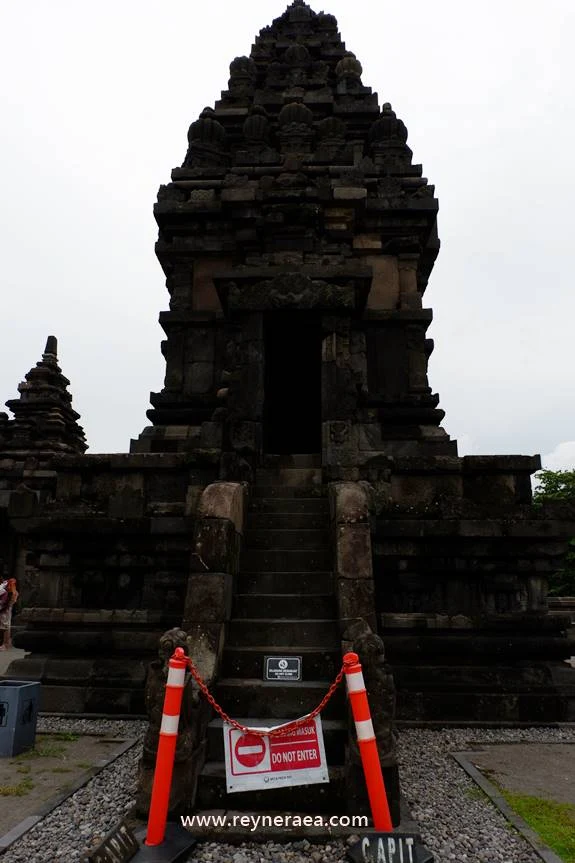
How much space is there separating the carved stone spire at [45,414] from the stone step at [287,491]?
16.4 meters

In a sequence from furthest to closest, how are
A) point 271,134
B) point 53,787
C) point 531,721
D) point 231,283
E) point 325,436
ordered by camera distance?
point 271,134
point 231,283
point 325,436
point 531,721
point 53,787

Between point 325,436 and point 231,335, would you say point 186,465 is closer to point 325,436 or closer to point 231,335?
point 325,436

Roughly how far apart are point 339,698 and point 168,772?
1.82 m

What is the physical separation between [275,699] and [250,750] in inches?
31.9

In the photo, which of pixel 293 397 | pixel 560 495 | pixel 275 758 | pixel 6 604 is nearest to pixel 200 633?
pixel 275 758

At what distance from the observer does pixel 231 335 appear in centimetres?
1077

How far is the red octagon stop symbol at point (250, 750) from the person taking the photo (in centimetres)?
470

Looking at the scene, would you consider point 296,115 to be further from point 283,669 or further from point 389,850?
point 389,850

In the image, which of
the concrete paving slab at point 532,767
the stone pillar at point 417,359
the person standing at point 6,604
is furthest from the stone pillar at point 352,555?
the person standing at point 6,604

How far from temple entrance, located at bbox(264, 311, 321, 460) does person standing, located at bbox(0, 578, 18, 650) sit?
7.78 meters

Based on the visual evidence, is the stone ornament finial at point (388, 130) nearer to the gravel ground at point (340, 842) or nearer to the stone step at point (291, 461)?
the stone step at point (291, 461)

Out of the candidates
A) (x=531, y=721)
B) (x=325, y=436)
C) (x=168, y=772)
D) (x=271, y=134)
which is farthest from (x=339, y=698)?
(x=271, y=134)

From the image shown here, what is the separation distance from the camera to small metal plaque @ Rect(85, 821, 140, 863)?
3.79 meters

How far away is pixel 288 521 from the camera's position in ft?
26.4
